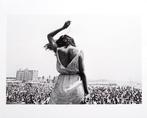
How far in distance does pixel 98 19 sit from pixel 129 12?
1.12 ft

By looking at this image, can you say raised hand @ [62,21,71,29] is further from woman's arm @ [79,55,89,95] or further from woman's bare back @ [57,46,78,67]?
woman's arm @ [79,55,89,95]

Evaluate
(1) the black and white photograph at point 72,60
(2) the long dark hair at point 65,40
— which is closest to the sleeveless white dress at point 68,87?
(1) the black and white photograph at point 72,60

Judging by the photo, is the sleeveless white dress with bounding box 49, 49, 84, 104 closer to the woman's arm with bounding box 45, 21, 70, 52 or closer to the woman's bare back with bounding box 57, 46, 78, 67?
the woman's bare back with bounding box 57, 46, 78, 67

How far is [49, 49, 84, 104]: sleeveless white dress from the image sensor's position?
9.15ft

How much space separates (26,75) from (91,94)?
693 mm

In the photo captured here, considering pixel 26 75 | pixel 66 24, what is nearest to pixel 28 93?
pixel 26 75

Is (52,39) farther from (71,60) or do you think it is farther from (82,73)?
(82,73)

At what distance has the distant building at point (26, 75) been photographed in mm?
2781

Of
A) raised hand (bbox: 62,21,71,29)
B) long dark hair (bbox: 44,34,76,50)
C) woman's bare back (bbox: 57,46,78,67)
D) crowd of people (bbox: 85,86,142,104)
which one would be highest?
raised hand (bbox: 62,21,71,29)

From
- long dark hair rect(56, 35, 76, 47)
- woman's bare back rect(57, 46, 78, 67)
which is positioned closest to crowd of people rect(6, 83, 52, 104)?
woman's bare back rect(57, 46, 78, 67)

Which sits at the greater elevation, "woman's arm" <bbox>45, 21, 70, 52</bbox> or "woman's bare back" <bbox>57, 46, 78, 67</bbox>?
"woman's arm" <bbox>45, 21, 70, 52</bbox>

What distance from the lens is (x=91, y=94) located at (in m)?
2.80
